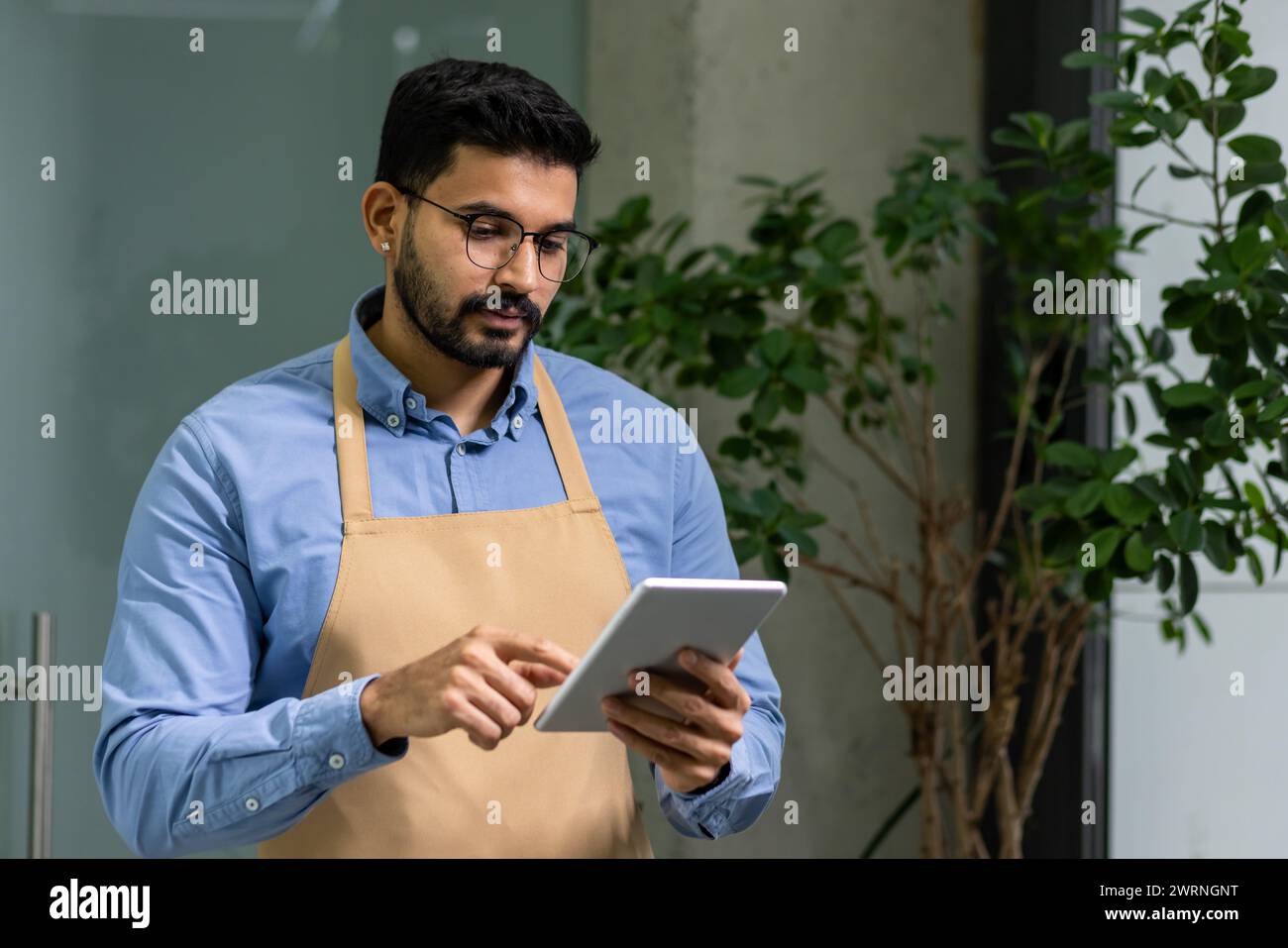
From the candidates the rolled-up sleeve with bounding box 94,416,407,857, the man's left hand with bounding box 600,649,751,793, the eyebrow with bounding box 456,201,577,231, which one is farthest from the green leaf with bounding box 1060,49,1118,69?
the rolled-up sleeve with bounding box 94,416,407,857

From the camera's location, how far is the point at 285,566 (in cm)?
115

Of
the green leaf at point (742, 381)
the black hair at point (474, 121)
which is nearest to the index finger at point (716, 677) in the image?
the black hair at point (474, 121)

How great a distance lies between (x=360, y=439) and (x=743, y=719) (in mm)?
435

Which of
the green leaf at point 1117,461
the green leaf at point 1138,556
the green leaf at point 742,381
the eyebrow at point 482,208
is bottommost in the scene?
the green leaf at point 1138,556

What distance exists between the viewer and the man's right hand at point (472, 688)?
0.97 m

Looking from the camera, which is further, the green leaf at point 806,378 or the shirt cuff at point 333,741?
the green leaf at point 806,378

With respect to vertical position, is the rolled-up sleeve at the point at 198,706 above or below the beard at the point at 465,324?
below

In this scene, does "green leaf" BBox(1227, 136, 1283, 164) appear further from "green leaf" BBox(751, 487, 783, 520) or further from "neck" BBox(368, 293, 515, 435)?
"neck" BBox(368, 293, 515, 435)

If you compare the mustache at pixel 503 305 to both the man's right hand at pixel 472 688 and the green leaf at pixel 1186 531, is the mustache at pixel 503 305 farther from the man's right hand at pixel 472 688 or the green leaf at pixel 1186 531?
the green leaf at pixel 1186 531

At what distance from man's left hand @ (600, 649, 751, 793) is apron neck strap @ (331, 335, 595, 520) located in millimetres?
292

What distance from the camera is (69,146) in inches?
80.8
